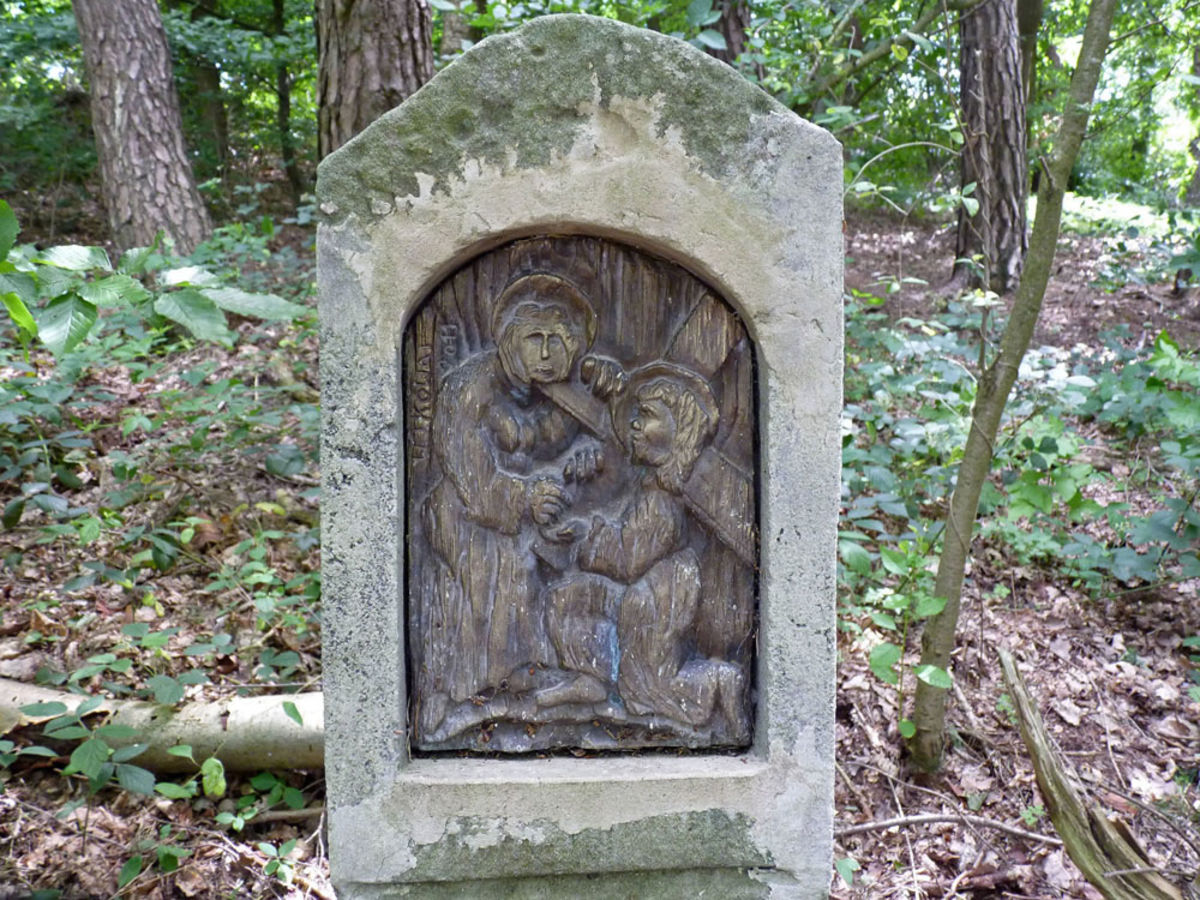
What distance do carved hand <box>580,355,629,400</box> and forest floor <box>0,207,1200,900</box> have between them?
61.7 inches

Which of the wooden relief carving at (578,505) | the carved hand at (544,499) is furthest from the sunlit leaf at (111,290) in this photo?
the carved hand at (544,499)

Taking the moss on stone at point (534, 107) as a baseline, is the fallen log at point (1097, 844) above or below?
below

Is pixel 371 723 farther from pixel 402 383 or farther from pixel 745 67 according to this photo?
pixel 745 67

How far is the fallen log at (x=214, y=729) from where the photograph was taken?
8.52ft

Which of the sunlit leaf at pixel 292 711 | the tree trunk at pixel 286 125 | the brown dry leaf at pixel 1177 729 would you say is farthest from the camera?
the tree trunk at pixel 286 125

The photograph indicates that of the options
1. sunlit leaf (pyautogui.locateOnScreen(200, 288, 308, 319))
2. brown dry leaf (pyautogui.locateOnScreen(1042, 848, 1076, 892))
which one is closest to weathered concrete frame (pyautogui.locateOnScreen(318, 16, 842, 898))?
sunlit leaf (pyautogui.locateOnScreen(200, 288, 308, 319))

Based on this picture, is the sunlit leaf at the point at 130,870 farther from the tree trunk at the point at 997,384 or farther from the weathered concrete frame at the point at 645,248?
the tree trunk at the point at 997,384

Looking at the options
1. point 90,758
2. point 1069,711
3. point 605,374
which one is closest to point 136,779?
point 90,758

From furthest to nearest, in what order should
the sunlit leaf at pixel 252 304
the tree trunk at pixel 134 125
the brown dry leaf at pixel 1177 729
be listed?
1. the tree trunk at pixel 134 125
2. the brown dry leaf at pixel 1177 729
3. the sunlit leaf at pixel 252 304

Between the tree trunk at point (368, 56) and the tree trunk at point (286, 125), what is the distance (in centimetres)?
644

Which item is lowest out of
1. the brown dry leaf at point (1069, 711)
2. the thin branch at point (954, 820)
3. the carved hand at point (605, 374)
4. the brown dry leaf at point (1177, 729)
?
the thin branch at point (954, 820)

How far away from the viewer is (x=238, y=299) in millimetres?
1980

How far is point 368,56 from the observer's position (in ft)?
11.5

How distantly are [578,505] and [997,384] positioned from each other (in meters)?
1.43
